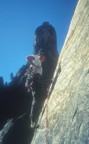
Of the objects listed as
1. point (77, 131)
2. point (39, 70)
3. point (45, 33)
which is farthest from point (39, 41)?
point (77, 131)

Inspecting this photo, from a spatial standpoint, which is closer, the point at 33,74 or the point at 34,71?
the point at 33,74

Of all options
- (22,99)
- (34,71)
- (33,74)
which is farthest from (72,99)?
(22,99)

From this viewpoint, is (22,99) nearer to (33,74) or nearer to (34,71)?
(34,71)

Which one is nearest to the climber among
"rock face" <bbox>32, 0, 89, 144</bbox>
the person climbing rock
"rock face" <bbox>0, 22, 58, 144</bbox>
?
the person climbing rock

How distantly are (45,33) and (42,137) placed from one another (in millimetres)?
51514

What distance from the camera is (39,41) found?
201 ft

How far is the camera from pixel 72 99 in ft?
36.2

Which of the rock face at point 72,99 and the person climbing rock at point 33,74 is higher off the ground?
the person climbing rock at point 33,74

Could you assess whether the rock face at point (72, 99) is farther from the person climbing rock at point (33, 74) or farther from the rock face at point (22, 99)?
the rock face at point (22, 99)

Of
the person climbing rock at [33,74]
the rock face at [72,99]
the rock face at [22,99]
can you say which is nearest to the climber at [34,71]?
the person climbing rock at [33,74]

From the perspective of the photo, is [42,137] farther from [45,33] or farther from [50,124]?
[45,33]

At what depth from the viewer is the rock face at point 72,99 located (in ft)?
32.1

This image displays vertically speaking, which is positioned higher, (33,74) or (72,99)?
(33,74)

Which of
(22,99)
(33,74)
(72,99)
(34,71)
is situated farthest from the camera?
(22,99)
